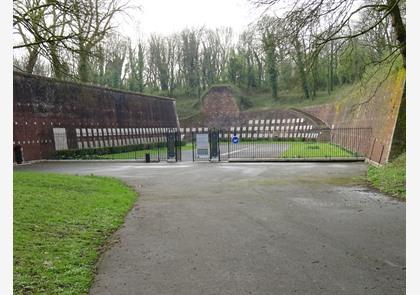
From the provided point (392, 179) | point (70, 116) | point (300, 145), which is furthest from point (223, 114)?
point (392, 179)

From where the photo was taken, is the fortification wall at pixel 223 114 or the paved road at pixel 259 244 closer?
the paved road at pixel 259 244

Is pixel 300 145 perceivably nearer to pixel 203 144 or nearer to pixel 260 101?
pixel 203 144

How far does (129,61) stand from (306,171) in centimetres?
4716

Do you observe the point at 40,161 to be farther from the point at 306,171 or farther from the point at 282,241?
the point at 282,241

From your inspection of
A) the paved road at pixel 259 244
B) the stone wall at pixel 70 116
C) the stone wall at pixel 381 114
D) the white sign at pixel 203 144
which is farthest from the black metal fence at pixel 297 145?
the paved road at pixel 259 244

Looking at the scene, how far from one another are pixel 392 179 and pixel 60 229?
8.86m

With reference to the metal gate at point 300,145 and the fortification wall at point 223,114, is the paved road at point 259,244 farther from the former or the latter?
the fortification wall at point 223,114

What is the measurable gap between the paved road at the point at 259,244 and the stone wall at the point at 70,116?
14.7 m

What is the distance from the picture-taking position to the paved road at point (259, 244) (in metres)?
4.09

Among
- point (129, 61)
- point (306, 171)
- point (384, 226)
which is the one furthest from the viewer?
point (129, 61)

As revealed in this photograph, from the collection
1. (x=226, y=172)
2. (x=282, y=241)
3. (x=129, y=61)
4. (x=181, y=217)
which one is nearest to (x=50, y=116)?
(x=226, y=172)

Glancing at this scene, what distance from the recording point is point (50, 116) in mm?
23969

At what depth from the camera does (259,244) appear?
5.54 metres

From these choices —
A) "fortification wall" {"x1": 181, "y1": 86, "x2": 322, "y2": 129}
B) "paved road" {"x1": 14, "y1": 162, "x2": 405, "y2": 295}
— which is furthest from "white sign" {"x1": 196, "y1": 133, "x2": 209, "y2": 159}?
"fortification wall" {"x1": 181, "y1": 86, "x2": 322, "y2": 129}
